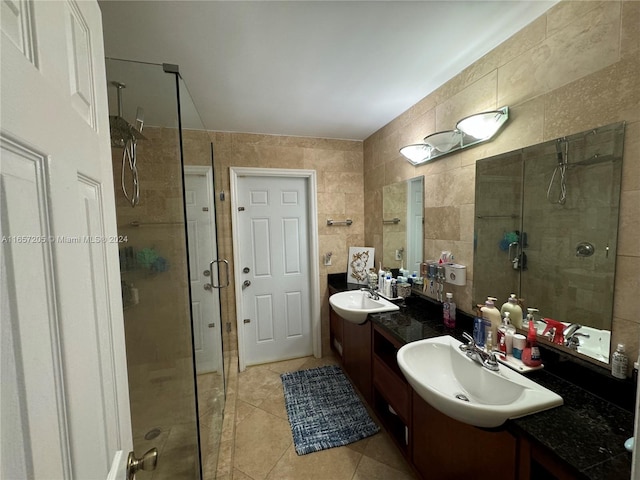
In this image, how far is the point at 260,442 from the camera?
177cm

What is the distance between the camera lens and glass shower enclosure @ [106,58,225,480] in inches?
53.4

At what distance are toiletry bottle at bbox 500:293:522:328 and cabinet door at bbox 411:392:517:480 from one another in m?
0.55

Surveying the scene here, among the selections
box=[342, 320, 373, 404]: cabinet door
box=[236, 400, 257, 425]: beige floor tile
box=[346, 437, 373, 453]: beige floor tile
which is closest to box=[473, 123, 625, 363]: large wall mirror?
box=[342, 320, 373, 404]: cabinet door

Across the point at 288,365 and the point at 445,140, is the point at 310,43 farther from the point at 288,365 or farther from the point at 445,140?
the point at 288,365

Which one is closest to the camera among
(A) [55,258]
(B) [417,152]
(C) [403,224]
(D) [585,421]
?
(A) [55,258]

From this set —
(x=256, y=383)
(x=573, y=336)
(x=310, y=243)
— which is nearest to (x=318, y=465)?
(x=256, y=383)

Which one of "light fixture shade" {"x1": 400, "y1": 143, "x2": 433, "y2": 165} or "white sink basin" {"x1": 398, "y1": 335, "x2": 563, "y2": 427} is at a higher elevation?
"light fixture shade" {"x1": 400, "y1": 143, "x2": 433, "y2": 165}

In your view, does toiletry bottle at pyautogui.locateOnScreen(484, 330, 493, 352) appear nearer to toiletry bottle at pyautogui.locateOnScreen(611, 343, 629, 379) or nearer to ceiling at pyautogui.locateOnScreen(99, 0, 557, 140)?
toiletry bottle at pyautogui.locateOnScreen(611, 343, 629, 379)

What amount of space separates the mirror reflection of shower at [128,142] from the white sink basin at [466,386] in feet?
5.65

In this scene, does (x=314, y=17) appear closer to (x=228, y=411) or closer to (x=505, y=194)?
(x=505, y=194)

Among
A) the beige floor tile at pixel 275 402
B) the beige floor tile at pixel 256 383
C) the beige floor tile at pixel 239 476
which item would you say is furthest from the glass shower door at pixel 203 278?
the beige floor tile at pixel 275 402

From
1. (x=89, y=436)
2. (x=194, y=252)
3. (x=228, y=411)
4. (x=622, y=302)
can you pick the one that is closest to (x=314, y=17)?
(x=194, y=252)

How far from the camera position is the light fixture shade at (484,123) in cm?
134

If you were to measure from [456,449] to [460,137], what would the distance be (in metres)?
1.67
